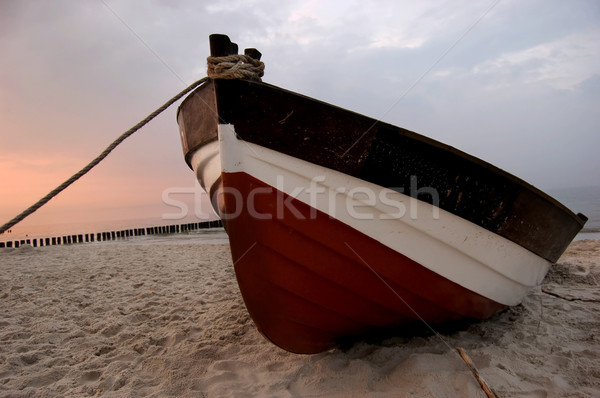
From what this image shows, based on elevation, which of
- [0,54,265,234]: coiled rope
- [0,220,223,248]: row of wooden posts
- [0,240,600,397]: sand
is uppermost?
[0,54,265,234]: coiled rope

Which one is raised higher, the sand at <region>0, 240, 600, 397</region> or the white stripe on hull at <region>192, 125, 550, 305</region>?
the white stripe on hull at <region>192, 125, 550, 305</region>

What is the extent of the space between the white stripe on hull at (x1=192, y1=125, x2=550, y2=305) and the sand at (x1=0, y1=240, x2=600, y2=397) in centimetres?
61

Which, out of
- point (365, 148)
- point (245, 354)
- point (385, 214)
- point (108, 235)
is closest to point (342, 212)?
point (385, 214)

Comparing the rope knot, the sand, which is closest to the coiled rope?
the rope knot

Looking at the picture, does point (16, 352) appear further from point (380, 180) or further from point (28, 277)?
point (28, 277)

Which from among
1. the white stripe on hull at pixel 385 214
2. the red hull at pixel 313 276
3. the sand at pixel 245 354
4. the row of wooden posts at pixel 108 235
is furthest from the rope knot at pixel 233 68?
the row of wooden posts at pixel 108 235

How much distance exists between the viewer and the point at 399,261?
2.18 m

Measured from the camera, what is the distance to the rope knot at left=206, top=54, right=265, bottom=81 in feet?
6.24

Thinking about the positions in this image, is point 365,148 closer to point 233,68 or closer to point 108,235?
point 233,68

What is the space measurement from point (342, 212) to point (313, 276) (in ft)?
1.46

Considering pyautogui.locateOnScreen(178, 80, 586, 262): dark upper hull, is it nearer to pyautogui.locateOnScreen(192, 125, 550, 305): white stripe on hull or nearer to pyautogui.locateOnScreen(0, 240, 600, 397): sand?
pyautogui.locateOnScreen(192, 125, 550, 305): white stripe on hull

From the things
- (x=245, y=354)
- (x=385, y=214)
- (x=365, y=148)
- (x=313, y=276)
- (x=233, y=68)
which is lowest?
(x=245, y=354)

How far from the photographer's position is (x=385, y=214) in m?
2.10

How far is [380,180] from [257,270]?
936 mm
